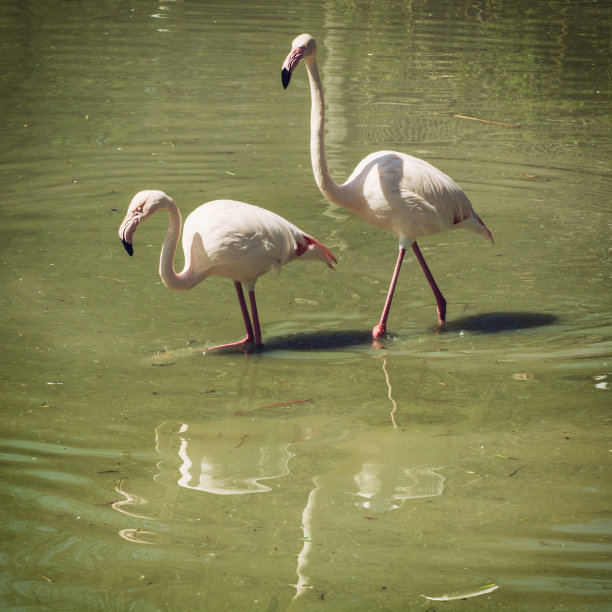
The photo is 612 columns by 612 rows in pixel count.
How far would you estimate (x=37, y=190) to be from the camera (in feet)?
24.3

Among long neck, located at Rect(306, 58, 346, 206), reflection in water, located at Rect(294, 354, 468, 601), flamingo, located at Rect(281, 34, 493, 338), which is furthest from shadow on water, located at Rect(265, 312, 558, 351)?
reflection in water, located at Rect(294, 354, 468, 601)

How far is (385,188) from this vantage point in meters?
5.12

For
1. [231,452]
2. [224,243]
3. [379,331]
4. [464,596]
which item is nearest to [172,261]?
[224,243]

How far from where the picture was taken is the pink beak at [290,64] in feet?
16.1

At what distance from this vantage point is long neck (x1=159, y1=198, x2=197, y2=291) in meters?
4.79

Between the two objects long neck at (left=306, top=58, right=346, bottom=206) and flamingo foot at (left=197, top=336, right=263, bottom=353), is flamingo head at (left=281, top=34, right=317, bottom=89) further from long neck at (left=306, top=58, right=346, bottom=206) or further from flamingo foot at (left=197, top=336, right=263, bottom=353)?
flamingo foot at (left=197, top=336, right=263, bottom=353)

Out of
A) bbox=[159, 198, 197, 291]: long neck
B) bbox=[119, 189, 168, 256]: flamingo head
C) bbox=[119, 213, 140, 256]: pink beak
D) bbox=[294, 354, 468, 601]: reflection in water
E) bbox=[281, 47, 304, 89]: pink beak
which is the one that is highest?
bbox=[281, 47, 304, 89]: pink beak

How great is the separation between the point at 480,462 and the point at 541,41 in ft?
35.3

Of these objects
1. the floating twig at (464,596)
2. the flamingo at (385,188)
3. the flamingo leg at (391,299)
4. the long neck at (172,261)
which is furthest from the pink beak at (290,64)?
the floating twig at (464,596)

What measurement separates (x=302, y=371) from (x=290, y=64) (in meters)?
1.61

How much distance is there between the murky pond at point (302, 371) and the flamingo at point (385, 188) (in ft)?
1.84

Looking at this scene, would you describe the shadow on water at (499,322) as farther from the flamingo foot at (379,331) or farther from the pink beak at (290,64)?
the pink beak at (290,64)

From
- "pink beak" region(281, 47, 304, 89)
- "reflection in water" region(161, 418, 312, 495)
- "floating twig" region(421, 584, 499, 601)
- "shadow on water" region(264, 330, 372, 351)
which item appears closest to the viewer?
"floating twig" region(421, 584, 499, 601)

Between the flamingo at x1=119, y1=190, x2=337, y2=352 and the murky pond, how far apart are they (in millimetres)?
337
